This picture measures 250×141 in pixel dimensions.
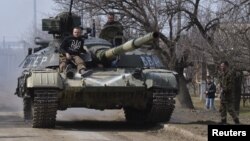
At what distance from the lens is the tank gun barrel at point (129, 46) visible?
516 inches

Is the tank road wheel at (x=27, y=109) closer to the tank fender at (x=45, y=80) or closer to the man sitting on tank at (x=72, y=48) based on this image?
the man sitting on tank at (x=72, y=48)

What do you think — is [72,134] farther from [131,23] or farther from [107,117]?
[131,23]

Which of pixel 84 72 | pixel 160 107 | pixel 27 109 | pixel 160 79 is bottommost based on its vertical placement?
pixel 27 109

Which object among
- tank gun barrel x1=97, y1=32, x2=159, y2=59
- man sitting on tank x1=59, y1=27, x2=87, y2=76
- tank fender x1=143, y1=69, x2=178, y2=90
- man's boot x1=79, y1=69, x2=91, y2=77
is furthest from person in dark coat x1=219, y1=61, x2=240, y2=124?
man sitting on tank x1=59, y1=27, x2=87, y2=76

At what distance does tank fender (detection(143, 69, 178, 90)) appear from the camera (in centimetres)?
1479

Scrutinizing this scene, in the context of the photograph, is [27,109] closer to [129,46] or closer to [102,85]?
[102,85]

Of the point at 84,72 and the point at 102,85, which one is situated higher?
the point at 84,72

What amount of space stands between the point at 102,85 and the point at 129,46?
1213 millimetres

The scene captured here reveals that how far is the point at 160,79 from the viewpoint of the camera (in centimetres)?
1492

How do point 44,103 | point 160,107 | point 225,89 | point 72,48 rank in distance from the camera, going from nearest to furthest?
point 44,103 < point 225,89 < point 160,107 < point 72,48

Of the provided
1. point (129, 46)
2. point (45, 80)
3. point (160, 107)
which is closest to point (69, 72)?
point (45, 80)

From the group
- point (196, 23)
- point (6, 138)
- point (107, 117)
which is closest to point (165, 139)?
point (6, 138)

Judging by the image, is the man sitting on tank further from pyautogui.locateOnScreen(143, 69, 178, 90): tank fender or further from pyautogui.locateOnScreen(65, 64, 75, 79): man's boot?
pyautogui.locateOnScreen(143, 69, 178, 90): tank fender

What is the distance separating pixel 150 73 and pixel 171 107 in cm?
95
